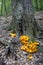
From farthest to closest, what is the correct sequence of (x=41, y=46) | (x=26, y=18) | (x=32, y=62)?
(x=26, y=18)
(x=41, y=46)
(x=32, y=62)

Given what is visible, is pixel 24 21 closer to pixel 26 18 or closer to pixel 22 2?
pixel 26 18

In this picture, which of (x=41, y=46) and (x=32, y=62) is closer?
(x=32, y=62)

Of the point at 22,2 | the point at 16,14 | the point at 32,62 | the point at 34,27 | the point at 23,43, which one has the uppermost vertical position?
the point at 22,2

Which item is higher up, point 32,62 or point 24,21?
point 24,21

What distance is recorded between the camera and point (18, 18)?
21.6ft

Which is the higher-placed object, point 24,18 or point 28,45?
point 24,18

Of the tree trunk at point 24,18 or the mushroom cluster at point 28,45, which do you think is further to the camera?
the tree trunk at point 24,18

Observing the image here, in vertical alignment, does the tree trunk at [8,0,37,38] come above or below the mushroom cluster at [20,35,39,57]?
above

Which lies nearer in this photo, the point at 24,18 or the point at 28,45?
the point at 28,45

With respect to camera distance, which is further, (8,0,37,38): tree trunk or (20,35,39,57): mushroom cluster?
(8,0,37,38): tree trunk

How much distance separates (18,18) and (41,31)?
1.07 meters

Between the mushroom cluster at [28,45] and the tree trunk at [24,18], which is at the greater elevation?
the tree trunk at [24,18]

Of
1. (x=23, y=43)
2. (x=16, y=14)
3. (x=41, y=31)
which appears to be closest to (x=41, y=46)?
(x=23, y=43)

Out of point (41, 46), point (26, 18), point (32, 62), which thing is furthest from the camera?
point (26, 18)
